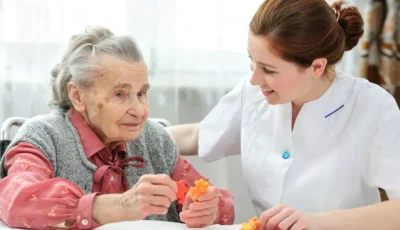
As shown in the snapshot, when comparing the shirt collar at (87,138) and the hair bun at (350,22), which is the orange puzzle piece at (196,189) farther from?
the hair bun at (350,22)

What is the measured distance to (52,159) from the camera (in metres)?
1.64

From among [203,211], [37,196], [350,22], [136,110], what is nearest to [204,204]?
[203,211]

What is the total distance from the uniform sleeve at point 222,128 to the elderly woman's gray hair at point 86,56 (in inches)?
14.1

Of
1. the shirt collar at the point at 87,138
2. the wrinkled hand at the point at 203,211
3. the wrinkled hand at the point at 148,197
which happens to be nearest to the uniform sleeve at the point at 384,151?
the wrinkled hand at the point at 203,211

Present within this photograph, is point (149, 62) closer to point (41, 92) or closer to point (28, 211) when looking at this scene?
Result: point (41, 92)

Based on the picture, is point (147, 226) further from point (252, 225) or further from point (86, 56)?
point (86, 56)

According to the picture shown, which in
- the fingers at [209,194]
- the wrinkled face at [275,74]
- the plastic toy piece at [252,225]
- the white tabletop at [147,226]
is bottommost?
the white tabletop at [147,226]

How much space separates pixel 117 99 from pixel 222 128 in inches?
15.8

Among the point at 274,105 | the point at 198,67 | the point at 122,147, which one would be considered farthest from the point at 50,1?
the point at 274,105

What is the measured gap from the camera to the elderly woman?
1445mm

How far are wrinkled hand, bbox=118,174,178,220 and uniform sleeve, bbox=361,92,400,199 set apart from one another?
0.59 meters

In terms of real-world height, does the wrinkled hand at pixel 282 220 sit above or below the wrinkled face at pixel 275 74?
below

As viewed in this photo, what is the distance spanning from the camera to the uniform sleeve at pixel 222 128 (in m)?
1.98

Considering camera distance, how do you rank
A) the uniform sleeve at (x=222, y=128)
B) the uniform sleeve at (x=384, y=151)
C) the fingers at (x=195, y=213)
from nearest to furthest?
the fingers at (x=195, y=213) < the uniform sleeve at (x=384, y=151) < the uniform sleeve at (x=222, y=128)
